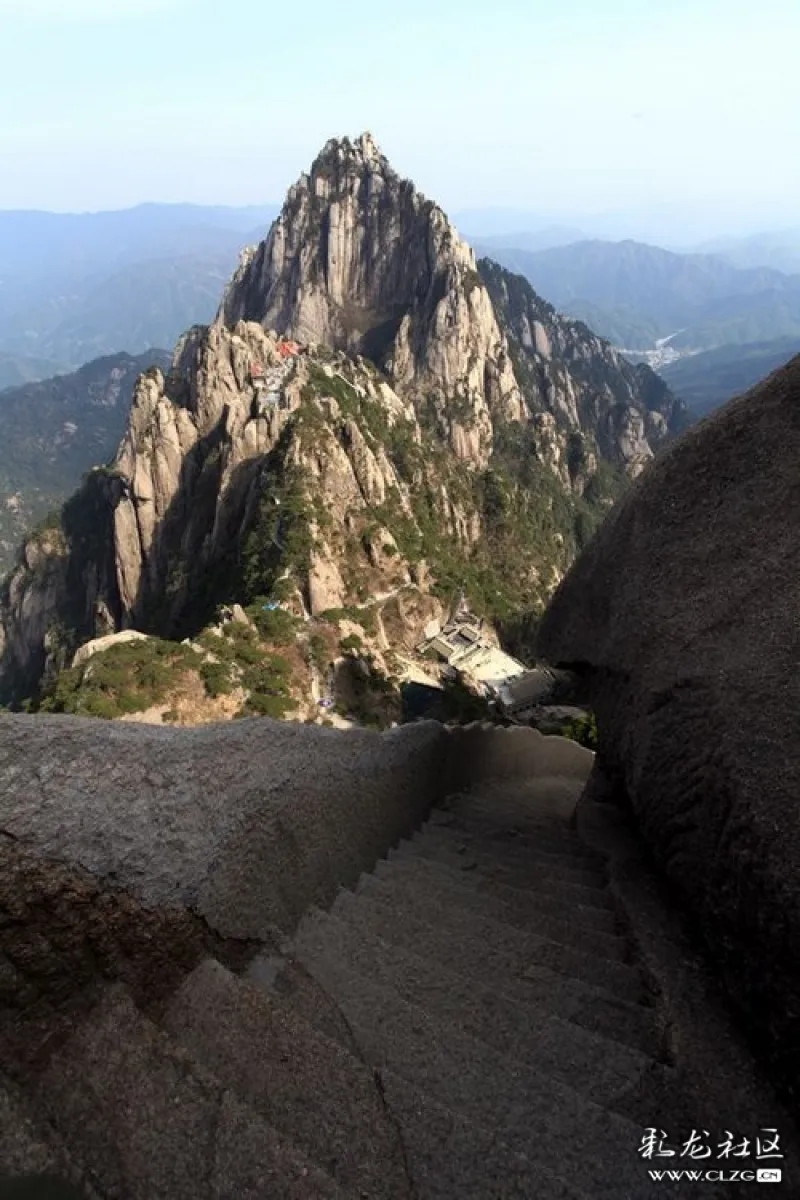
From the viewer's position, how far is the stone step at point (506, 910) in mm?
4719

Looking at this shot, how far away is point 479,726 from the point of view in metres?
9.78

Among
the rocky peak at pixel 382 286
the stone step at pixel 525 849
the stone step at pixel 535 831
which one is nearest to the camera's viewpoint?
the stone step at pixel 525 849

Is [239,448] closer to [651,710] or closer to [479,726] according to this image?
[479,726]

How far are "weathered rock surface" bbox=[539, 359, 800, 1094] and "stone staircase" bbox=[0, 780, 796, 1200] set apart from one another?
23.4 inches

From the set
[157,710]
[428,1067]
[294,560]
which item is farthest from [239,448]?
[428,1067]

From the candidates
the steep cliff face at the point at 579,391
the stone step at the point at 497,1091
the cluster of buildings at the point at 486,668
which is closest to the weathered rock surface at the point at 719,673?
the stone step at the point at 497,1091

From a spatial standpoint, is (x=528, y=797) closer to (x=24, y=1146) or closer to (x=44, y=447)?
(x=24, y=1146)

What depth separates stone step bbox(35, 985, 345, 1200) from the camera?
272cm

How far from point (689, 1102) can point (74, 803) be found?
305 centimetres

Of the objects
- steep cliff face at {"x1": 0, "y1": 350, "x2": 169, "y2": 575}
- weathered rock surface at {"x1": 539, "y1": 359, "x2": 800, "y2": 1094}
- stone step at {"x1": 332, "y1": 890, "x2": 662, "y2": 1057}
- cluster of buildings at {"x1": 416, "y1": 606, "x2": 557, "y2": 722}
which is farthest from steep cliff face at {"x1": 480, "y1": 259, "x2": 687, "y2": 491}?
stone step at {"x1": 332, "y1": 890, "x2": 662, "y2": 1057}

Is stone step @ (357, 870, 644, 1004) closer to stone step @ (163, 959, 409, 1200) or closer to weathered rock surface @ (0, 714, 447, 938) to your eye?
weathered rock surface @ (0, 714, 447, 938)

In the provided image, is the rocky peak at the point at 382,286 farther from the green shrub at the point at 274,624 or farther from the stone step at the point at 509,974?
the stone step at the point at 509,974

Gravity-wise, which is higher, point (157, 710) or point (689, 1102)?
point (689, 1102)

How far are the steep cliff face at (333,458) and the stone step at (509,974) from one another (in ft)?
97.4
